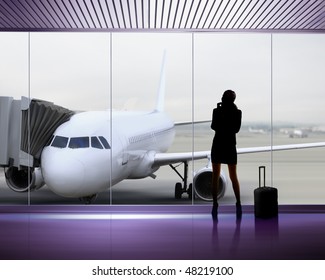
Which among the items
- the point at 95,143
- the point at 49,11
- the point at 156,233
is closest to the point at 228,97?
the point at 156,233

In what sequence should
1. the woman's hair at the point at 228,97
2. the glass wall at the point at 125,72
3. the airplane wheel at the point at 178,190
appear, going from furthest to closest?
the airplane wheel at the point at 178,190 → the glass wall at the point at 125,72 → the woman's hair at the point at 228,97

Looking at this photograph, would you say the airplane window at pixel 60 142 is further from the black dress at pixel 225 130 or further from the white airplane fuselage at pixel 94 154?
the black dress at pixel 225 130

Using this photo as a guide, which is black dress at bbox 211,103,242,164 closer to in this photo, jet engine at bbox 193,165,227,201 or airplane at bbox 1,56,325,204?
airplane at bbox 1,56,325,204

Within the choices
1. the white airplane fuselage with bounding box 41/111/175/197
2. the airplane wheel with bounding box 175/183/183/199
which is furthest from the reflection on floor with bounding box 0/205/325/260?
the airplane wheel with bounding box 175/183/183/199

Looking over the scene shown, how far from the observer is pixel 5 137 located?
750 centimetres

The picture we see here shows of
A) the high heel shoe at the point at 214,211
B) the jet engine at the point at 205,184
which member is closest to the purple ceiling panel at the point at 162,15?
the high heel shoe at the point at 214,211

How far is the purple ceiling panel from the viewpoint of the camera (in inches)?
230

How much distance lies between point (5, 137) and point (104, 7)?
2432mm

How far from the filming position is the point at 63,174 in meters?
7.19

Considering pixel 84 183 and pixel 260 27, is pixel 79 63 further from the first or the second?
pixel 260 27

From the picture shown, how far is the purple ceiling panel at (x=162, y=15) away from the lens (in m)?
5.84

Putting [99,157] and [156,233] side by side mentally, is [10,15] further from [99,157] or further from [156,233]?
[156,233]

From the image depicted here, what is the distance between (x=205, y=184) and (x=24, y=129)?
8.84ft

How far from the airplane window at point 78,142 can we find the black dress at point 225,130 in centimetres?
237
